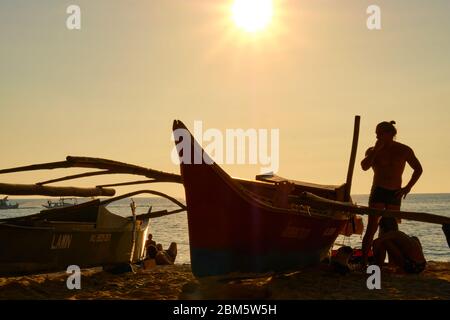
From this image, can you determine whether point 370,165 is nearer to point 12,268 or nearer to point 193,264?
point 193,264

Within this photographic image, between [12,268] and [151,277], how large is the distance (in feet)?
9.18

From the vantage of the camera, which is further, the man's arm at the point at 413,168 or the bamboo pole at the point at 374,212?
the man's arm at the point at 413,168

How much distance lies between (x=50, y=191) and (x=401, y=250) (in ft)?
24.1

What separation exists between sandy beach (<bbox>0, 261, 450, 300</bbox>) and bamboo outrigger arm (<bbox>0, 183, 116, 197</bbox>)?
1.68m

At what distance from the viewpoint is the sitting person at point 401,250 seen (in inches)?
397

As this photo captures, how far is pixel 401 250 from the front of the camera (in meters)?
10.3

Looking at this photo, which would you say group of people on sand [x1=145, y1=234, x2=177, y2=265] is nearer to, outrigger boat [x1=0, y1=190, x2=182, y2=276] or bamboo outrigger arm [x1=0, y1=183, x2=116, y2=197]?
outrigger boat [x1=0, y1=190, x2=182, y2=276]

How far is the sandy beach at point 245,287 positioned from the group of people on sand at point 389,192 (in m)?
0.35

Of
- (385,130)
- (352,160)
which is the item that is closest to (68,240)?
(385,130)

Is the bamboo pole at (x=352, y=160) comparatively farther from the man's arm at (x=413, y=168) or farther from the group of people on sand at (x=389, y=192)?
the man's arm at (x=413, y=168)

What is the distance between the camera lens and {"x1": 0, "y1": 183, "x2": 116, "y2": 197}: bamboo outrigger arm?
9959 mm
